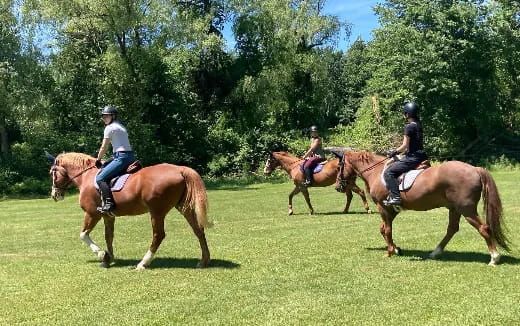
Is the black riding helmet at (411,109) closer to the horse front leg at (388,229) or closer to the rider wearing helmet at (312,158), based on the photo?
the horse front leg at (388,229)

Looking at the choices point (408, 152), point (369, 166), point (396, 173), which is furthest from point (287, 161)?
point (408, 152)

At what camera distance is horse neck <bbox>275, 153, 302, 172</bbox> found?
19.1 meters

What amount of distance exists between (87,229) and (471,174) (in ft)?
24.1

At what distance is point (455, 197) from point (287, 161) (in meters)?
10.5

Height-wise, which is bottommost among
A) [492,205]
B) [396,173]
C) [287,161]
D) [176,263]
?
[176,263]

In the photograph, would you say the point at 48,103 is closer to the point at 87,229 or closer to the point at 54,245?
the point at 54,245

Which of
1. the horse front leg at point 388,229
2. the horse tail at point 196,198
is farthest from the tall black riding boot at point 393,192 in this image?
the horse tail at point 196,198

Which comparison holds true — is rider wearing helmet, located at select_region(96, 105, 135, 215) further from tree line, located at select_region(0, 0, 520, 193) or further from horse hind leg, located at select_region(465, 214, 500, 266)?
tree line, located at select_region(0, 0, 520, 193)

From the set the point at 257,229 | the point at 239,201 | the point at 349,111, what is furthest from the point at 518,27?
the point at 257,229

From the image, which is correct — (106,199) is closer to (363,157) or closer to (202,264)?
(202,264)

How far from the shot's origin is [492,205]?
8922 millimetres

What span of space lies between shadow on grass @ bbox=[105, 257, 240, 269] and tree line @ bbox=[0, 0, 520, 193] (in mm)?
25191

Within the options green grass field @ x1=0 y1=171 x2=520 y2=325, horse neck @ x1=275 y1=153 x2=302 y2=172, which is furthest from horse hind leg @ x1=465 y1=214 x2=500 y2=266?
horse neck @ x1=275 y1=153 x2=302 y2=172

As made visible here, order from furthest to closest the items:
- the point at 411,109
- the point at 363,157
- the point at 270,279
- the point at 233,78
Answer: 1. the point at 233,78
2. the point at 363,157
3. the point at 411,109
4. the point at 270,279
